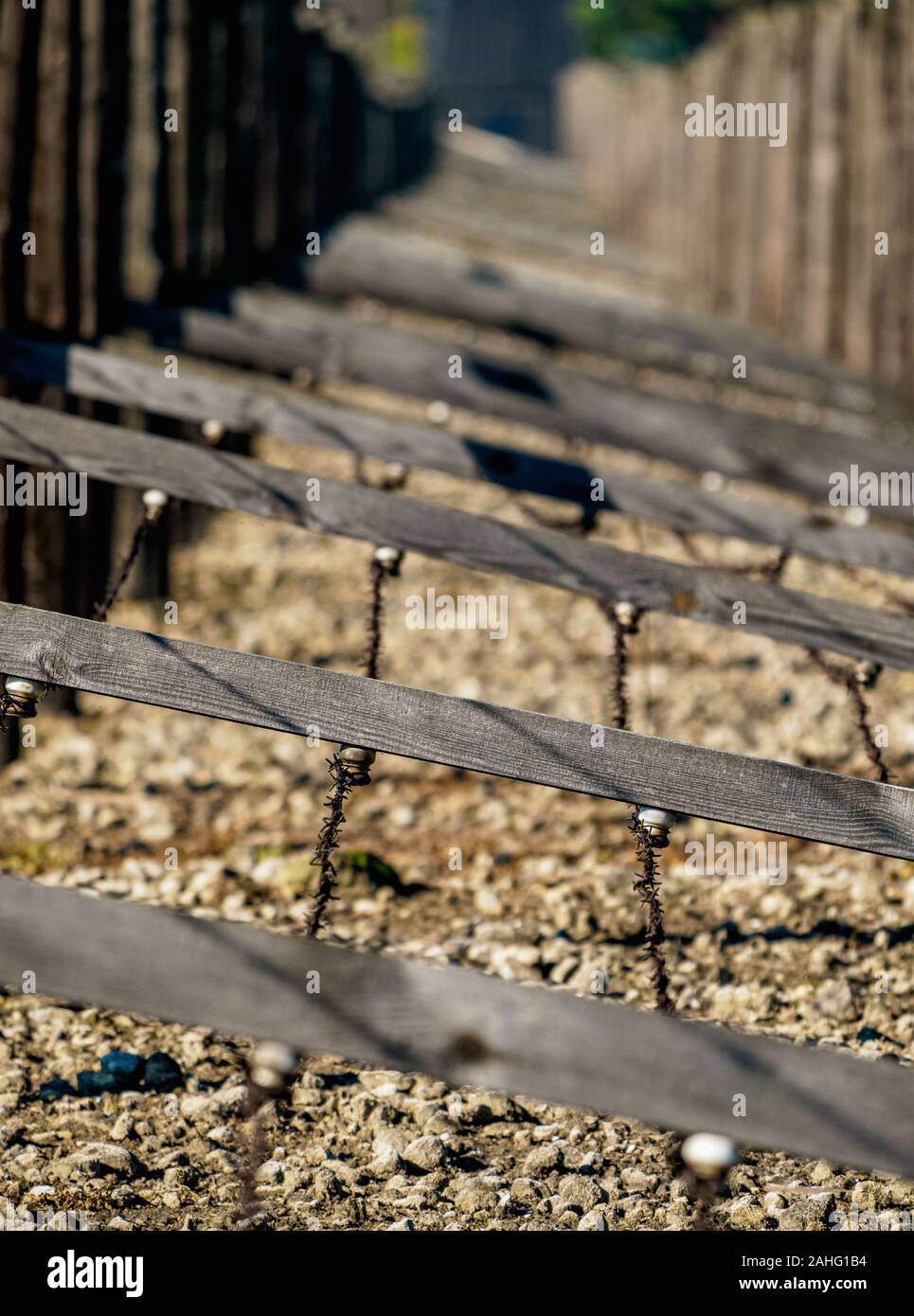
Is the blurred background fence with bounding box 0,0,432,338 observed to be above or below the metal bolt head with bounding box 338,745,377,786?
above

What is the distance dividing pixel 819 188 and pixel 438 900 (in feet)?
17.0

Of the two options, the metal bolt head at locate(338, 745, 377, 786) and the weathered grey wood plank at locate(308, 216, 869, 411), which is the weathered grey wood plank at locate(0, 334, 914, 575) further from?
the weathered grey wood plank at locate(308, 216, 869, 411)

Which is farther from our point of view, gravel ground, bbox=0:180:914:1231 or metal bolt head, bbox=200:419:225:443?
metal bolt head, bbox=200:419:225:443

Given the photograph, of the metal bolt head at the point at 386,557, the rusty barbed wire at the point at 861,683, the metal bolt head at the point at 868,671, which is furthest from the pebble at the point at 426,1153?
the metal bolt head at the point at 868,671

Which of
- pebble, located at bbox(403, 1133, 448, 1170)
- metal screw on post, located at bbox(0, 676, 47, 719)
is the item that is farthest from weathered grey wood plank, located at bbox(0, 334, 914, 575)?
pebble, located at bbox(403, 1133, 448, 1170)

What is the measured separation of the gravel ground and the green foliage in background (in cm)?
1914

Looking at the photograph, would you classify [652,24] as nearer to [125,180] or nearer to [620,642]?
[125,180]

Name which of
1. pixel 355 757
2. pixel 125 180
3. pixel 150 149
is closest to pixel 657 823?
pixel 355 757

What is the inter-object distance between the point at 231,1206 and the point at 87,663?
1.07 m

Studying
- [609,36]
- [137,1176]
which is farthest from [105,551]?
[609,36]

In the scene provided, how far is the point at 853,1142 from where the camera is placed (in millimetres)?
1804

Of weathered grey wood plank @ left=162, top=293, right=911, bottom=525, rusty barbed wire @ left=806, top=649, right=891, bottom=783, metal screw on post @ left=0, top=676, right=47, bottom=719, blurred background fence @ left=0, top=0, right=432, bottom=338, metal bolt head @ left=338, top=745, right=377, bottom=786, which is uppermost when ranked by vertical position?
blurred background fence @ left=0, top=0, right=432, bottom=338

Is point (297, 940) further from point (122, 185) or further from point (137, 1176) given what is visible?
point (122, 185)

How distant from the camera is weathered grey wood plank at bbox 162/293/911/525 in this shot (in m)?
4.88
